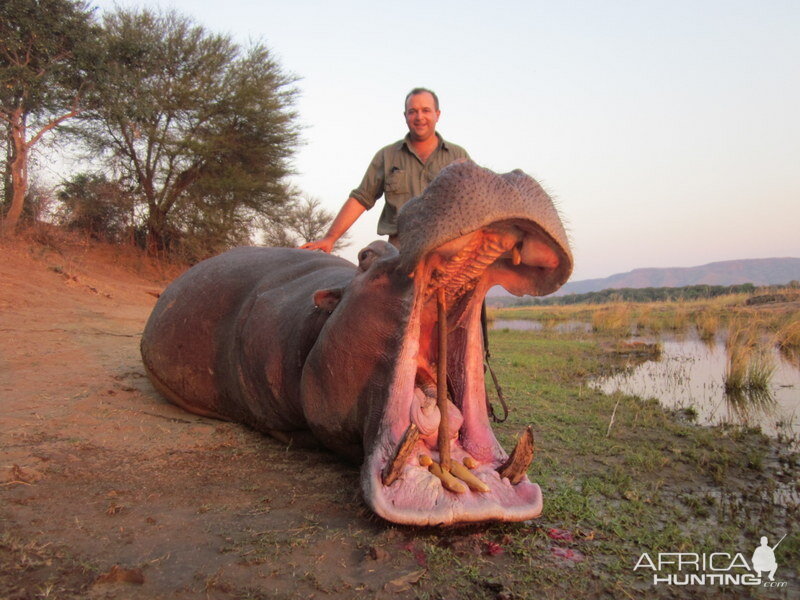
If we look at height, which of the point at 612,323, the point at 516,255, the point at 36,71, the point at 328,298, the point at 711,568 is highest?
the point at 36,71

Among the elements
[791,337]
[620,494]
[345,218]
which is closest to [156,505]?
[620,494]

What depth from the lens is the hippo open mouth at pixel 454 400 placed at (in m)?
2.14

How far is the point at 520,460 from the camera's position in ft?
7.49

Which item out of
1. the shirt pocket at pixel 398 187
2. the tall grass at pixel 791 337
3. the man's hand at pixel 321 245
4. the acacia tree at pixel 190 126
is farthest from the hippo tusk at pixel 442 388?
the acacia tree at pixel 190 126

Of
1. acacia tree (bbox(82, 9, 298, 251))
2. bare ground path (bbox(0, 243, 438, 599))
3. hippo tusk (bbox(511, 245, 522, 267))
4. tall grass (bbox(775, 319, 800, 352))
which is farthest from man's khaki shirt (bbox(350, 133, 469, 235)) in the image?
acacia tree (bbox(82, 9, 298, 251))

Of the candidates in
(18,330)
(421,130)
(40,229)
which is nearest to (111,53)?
(40,229)

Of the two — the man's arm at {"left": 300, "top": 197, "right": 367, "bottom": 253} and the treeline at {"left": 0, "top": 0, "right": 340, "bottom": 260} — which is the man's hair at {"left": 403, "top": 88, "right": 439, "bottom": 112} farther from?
the treeline at {"left": 0, "top": 0, "right": 340, "bottom": 260}

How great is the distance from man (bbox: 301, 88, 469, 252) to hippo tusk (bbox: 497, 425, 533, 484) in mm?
2262

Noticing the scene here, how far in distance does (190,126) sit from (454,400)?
53.5ft

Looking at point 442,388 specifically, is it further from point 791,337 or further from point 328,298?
point 791,337

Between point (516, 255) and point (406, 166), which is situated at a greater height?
point (406, 166)

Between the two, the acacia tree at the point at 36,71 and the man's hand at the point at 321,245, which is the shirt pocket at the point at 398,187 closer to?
the man's hand at the point at 321,245

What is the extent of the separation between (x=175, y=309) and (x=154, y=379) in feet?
1.59

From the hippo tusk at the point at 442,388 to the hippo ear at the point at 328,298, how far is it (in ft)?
1.74
